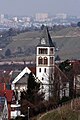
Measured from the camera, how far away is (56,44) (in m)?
158

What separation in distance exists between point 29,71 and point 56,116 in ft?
60.1

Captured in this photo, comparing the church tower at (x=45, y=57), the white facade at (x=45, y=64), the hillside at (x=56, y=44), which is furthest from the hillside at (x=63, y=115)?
the hillside at (x=56, y=44)

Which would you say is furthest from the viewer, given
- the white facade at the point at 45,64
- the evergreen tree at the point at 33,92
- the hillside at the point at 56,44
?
the hillside at the point at 56,44

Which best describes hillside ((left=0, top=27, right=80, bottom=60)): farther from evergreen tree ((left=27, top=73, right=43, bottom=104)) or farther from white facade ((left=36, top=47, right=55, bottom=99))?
evergreen tree ((left=27, top=73, right=43, bottom=104))

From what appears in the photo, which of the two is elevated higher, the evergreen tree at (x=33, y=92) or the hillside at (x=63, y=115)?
the hillside at (x=63, y=115)

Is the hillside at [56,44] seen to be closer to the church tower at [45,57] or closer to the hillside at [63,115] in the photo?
the church tower at [45,57]

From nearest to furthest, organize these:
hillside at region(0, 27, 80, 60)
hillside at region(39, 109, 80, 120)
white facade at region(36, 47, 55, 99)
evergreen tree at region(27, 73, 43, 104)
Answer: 1. hillside at region(39, 109, 80, 120)
2. evergreen tree at region(27, 73, 43, 104)
3. white facade at region(36, 47, 55, 99)
4. hillside at region(0, 27, 80, 60)

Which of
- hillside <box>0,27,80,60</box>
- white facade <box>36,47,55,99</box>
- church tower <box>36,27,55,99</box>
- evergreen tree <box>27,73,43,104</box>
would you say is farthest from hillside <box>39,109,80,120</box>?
hillside <box>0,27,80,60</box>

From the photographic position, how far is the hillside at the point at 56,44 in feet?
482

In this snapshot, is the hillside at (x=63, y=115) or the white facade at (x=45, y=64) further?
the white facade at (x=45, y=64)

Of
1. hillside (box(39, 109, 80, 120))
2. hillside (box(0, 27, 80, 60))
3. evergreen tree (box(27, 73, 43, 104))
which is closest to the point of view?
hillside (box(39, 109, 80, 120))

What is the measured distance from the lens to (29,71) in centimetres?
5344

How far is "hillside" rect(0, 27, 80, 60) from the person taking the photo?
146875 mm

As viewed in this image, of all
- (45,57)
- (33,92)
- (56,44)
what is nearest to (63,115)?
(33,92)
